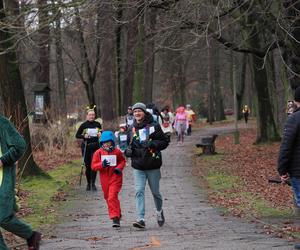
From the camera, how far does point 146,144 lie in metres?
9.91

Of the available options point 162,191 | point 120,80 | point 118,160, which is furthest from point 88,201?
point 120,80

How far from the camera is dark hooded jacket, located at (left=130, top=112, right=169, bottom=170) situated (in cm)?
991

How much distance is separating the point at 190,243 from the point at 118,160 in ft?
8.33

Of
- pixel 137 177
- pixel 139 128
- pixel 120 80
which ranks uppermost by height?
pixel 120 80

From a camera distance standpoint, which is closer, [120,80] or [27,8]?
[27,8]

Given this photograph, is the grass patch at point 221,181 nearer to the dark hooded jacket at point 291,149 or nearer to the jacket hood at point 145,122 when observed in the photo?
the jacket hood at point 145,122

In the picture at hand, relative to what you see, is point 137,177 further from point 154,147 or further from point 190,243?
point 190,243

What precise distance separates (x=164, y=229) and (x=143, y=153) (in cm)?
115

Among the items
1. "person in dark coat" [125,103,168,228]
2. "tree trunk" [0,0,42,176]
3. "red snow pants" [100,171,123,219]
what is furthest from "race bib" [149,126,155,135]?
"tree trunk" [0,0,42,176]

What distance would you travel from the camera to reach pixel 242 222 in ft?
33.4

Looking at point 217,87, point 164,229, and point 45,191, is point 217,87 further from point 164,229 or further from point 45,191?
point 164,229

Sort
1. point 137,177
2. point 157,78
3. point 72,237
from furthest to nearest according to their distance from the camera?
1. point 157,78
2. point 137,177
3. point 72,237

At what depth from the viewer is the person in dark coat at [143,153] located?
991cm

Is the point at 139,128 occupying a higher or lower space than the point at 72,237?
higher
